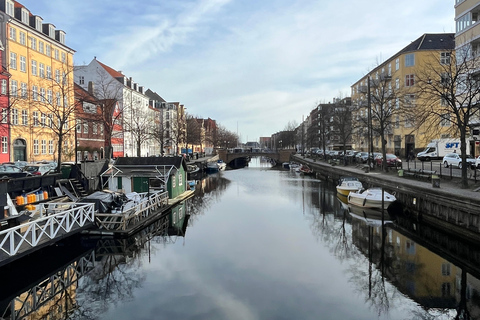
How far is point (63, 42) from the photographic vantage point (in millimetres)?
55406

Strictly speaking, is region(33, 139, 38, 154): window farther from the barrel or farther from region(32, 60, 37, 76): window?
the barrel

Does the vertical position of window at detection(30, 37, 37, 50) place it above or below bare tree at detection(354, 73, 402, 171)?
above

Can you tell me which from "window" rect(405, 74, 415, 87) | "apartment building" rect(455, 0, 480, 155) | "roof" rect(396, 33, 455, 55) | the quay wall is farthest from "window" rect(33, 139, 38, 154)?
"roof" rect(396, 33, 455, 55)

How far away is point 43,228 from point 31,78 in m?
39.5

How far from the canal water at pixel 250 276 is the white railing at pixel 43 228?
3.96 ft

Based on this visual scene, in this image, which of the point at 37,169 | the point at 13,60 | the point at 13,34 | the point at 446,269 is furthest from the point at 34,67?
the point at 446,269

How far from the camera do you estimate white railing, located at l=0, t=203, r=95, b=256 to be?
44.4 feet

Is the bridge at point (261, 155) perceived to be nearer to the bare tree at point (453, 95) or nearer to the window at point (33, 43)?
the window at point (33, 43)

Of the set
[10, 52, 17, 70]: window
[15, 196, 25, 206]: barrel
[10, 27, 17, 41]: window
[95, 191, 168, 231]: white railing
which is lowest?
[95, 191, 168, 231]: white railing

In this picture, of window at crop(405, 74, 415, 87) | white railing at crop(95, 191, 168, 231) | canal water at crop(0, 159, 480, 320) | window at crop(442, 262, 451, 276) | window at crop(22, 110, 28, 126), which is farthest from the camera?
window at crop(405, 74, 415, 87)

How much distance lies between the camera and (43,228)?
1508 centimetres

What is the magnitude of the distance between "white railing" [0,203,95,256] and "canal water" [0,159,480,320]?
3.96 feet

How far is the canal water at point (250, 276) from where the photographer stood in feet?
39.7

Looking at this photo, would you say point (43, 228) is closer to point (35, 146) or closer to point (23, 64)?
point (35, 146)
